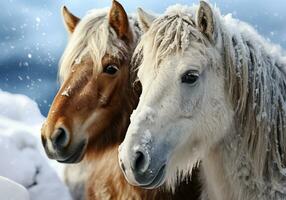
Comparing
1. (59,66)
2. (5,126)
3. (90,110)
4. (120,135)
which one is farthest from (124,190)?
(5,126)

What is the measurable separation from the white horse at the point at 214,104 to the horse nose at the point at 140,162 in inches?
3.3

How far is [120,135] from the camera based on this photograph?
4.14m

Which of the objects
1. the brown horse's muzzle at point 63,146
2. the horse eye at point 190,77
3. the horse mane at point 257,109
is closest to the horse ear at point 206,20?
the horse mane at point 257,109

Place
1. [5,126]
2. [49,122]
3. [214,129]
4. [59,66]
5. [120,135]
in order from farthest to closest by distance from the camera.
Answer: [5,126], [59,66], [120,135], [49,122], [214,129]

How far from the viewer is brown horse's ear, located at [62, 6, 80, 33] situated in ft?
14.9

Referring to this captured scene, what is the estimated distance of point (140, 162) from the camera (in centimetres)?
286

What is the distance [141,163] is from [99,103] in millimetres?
1110

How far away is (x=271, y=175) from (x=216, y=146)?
1.15ft

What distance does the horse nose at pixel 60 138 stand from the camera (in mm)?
3656

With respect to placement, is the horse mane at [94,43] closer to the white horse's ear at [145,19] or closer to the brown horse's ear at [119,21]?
the brown horse's ear at [119,21]

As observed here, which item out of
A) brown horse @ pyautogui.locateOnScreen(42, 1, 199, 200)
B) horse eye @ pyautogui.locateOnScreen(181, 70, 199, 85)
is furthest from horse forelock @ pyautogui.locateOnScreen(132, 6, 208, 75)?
brown horse @ pyautogui.locateOnScreen(42, 1, 199, 200)

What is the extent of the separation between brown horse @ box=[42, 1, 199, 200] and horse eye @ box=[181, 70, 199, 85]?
3.32ft

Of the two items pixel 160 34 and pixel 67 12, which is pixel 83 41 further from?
pixel 160 34

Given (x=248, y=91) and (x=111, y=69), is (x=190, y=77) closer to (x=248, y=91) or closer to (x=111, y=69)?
(x=248, y=91)
